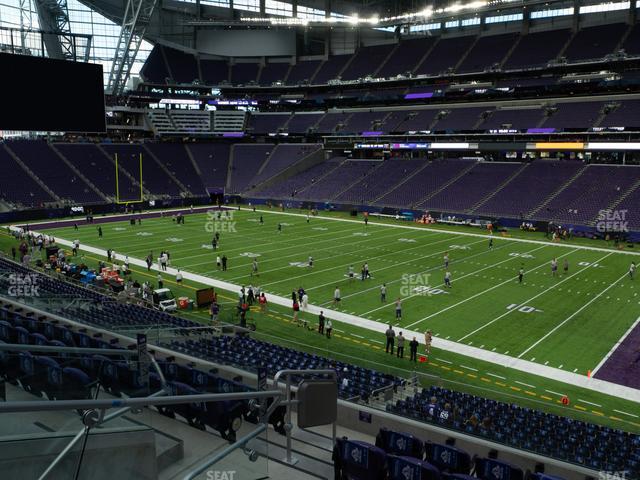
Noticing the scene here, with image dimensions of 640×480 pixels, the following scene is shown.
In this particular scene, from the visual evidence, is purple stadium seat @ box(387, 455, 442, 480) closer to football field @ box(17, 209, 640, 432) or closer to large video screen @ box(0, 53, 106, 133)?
football field @ box(17, 209, 640, 432)

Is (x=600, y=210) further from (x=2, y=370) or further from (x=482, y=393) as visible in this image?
(x=2, y=370)

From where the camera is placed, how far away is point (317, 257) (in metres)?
35.9

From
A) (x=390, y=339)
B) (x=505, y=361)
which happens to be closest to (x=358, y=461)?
(x=390, y=339)

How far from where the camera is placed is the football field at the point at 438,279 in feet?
67.6

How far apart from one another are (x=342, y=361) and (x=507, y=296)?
52.2ft
